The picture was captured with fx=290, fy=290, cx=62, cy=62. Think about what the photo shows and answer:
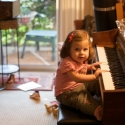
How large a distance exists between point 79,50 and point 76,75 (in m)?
0.17

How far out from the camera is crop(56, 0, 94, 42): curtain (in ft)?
11.1

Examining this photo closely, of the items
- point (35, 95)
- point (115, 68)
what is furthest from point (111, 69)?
point (35, 95)

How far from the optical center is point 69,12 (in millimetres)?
3426

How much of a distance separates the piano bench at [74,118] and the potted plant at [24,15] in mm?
2142

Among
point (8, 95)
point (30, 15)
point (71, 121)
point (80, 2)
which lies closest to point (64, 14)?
point (80, 2)

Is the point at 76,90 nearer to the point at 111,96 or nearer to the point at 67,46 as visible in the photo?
the point at 67,46

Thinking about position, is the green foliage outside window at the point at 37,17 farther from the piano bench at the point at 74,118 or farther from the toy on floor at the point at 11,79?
the piano bench at the point at 74,118

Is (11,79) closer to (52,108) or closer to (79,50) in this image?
(52,108)

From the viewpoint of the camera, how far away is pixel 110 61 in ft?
6.61

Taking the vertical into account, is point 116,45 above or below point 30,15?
below

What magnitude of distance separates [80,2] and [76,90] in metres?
1.73

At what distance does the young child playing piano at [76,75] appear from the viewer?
1796 mm

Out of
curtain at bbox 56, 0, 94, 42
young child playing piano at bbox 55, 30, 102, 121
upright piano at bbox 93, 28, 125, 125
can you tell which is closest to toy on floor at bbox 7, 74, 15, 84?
curtain at bbox 56, 0, 94, 42

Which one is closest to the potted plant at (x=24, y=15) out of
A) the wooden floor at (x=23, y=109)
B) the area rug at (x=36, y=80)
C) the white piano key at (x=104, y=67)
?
the area rug at (x=36, y=80)
